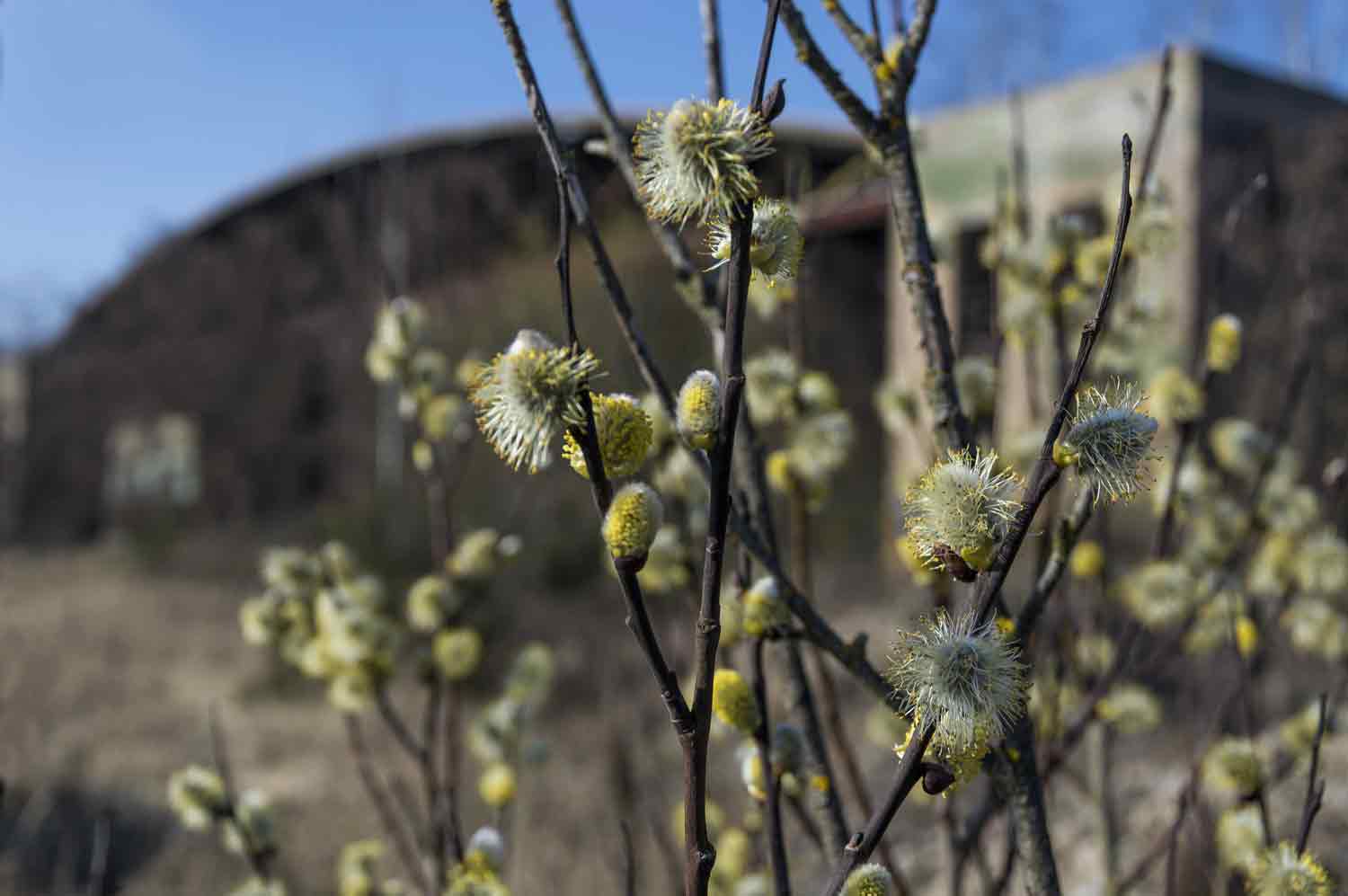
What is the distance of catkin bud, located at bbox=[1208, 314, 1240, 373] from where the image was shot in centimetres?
142

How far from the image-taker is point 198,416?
15.4 metres

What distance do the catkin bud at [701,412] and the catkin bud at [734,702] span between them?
330 mm

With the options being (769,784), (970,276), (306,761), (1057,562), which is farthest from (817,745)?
(970,276)

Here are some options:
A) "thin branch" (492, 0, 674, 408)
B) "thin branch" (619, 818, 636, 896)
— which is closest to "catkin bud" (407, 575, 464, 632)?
"thin branch" (619, 818, 636, 896)

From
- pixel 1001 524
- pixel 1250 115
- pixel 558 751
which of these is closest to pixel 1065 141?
pixel 1250 115

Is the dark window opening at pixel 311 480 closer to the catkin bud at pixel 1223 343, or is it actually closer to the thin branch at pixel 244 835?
the thin branch at pixel 244 835

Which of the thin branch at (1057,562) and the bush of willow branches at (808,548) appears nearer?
the bush of willow branches at (808,548)

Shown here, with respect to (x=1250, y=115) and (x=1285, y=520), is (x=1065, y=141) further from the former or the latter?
(x=1285, y=520)

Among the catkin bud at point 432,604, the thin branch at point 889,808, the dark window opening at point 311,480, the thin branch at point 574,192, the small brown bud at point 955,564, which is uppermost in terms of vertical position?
the dark window opening at point 311,480

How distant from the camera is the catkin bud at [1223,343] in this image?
1421 mm

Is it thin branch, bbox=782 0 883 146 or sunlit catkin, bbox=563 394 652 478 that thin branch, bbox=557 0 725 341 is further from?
sunlit catkin, bbox=563 394 652 478

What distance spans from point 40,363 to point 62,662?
462 inches

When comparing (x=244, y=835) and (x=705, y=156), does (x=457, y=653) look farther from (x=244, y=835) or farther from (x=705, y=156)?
(x=705, y=156)

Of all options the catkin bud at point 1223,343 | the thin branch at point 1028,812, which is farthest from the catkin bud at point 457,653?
the catkin bud at point 1223,343
